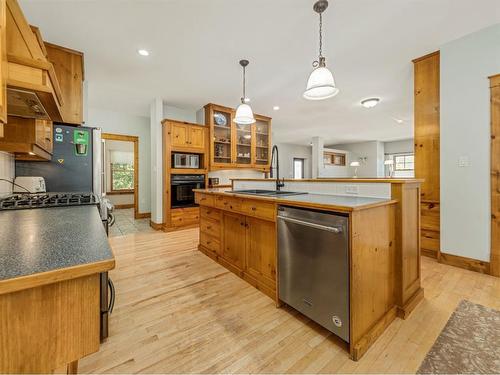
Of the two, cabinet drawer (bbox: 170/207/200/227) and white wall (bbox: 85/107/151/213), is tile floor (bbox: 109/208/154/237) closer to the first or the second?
white wall (bbox: 85/107/151/213)

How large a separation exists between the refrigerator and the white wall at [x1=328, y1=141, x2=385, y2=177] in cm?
972

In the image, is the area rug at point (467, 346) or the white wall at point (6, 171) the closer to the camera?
the area rug at point (467, 346)

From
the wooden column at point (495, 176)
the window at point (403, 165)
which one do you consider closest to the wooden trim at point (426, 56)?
the wooden column at point (495, 176)

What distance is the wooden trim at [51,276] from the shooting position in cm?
48

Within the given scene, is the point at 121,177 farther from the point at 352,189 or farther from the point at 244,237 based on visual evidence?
the point at 352,189

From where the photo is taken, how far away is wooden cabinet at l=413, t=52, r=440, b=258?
9.34 feet

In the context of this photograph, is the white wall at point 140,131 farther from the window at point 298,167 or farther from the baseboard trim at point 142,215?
the window at point 298,167

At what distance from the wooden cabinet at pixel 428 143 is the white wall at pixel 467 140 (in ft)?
0.48

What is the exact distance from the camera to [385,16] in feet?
7.23

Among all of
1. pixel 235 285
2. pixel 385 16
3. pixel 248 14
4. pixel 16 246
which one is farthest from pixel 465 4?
pixel 16 246

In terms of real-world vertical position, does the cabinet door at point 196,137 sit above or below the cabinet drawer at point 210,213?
above

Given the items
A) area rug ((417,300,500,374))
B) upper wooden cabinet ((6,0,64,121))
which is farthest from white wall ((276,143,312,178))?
upper wooden cabinet ((6,0,64,121))

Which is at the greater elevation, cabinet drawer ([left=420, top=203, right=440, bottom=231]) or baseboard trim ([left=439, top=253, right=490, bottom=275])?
cabinet drawer ([left=420, top=203, right=440, bottom=231])

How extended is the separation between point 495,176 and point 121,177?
8.85 meters
